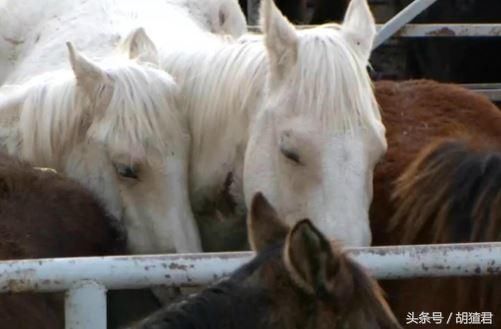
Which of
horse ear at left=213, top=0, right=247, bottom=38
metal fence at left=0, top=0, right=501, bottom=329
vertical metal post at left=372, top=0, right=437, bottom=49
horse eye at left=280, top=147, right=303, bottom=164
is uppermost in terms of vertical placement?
metal fence at left=0, top=0, right=501, bottom=329

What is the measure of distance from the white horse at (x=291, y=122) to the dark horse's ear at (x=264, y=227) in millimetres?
867

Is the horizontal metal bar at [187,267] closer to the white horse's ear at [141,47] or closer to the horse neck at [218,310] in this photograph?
the horse neck at [218,310]

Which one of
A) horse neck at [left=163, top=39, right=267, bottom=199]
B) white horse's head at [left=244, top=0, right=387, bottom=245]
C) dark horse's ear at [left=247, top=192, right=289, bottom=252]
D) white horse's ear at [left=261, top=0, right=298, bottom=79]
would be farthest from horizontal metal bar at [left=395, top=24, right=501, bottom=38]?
dark horse's ear at [left=247, top=192, right=289, bottom=252]

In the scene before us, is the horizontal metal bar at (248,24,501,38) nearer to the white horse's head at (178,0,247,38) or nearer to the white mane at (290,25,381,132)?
the white horse's head at (178,0,247,38)

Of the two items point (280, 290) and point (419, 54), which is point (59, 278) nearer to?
point (280, 290)

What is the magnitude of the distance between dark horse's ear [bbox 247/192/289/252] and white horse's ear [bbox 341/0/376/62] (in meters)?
1.29

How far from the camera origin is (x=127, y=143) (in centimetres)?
367

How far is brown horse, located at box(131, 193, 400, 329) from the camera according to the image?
7.18 feet

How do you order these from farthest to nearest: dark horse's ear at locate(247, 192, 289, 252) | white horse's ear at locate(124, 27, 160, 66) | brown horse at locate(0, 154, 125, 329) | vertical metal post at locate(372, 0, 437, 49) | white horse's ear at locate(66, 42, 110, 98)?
vertical metal post at locate(372, 0, 437, 49), white horse's ear at locate(124, 27, 160, 66), white horse's ear at locate(66, 42, 110, 98), brown horse at locate(0, 154, 125, 329), dark horse's ear at locate(247, 192, 289, 252)

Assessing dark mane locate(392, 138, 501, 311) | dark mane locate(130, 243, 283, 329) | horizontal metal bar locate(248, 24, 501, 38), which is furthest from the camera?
horizontal metal bar locate(248, 24, 501, 38)

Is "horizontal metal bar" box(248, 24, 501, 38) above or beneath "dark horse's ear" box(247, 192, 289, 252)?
beneath

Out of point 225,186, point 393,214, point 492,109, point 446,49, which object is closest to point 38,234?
point 225,186

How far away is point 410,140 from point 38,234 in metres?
1.28

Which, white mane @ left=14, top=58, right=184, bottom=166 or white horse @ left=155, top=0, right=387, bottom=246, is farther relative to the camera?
white mane @ left=14, top=58, right=184, bottom=166
